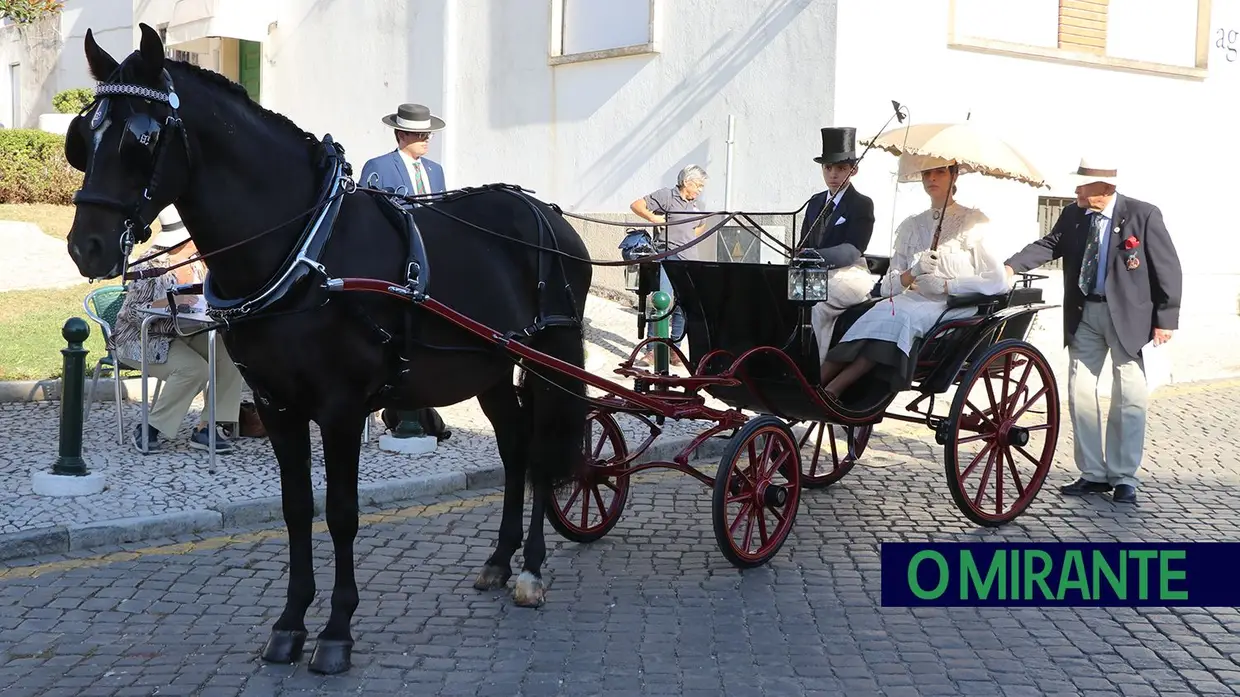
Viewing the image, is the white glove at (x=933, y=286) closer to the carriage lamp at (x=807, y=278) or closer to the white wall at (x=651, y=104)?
the carriage lamp at (x=807, y=278)

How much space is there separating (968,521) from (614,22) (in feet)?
30.5

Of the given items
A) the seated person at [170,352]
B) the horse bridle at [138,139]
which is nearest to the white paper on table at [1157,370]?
the seated person at [170,352]

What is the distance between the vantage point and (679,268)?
273 inches

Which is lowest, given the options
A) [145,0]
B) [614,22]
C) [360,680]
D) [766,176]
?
[360,680]

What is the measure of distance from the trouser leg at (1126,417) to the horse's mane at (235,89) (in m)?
5.22

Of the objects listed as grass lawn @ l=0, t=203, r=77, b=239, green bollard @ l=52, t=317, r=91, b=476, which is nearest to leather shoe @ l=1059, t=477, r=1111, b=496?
green bollard @ l=52, t=317, r=91, b=476

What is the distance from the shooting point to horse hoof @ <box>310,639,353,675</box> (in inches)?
186

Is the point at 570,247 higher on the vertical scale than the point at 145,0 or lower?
lower

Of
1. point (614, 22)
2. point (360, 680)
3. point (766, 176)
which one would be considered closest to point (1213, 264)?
point (766, 176)

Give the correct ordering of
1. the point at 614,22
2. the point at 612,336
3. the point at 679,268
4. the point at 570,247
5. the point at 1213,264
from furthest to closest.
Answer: the point at 1213,264 < the point at 614,22 < the point at 612,336 < the point at 679,268 < the point at 570,247

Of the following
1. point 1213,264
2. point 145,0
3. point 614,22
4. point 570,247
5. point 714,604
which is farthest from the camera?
point 145,0

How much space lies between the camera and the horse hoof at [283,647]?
190 inches

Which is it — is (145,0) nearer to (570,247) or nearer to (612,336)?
(612,336)

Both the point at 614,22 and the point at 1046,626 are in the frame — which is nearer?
the point at 1046,626
